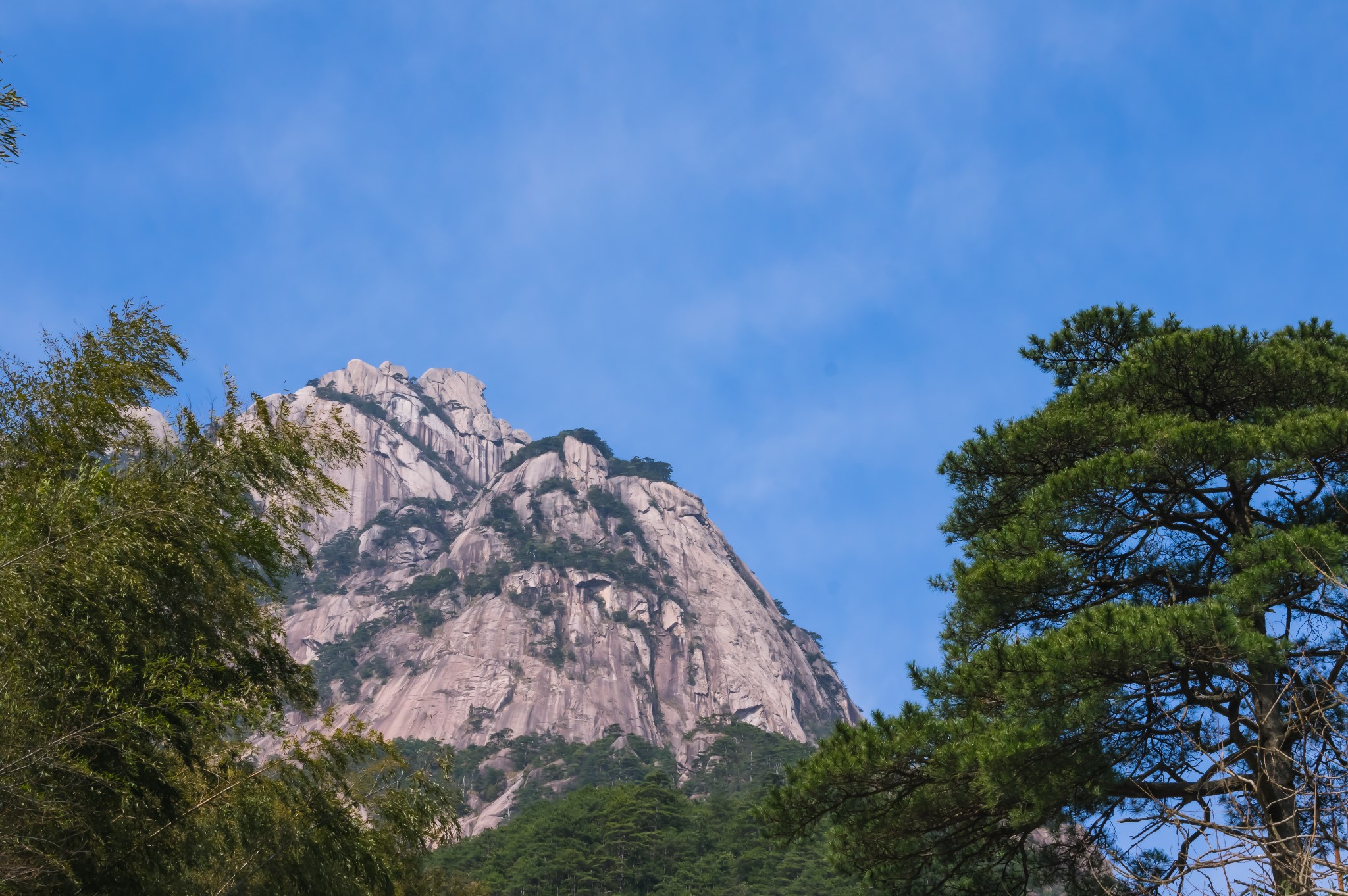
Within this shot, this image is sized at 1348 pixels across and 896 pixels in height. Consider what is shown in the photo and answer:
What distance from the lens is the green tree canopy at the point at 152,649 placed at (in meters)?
5.18

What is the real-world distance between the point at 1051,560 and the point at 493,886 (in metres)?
35.7

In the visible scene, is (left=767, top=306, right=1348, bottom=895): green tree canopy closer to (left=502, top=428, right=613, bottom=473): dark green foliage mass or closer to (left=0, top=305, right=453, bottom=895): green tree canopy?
(left=0, top=305, right=453, bottom=895): green tree canopy

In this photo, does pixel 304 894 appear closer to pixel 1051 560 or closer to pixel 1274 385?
pixel 1051 560

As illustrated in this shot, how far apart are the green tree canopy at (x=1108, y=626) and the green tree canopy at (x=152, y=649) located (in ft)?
13.4

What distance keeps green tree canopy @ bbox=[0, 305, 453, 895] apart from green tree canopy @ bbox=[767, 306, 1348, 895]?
408 cm

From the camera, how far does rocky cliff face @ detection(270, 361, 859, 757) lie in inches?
3580

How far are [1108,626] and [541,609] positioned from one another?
96.2 meters

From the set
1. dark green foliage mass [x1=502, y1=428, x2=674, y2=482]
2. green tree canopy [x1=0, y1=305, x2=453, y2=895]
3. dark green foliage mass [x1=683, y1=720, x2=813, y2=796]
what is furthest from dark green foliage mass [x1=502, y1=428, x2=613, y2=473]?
green tree canopy [x1=0, y1=305, x2=453, y2=895]

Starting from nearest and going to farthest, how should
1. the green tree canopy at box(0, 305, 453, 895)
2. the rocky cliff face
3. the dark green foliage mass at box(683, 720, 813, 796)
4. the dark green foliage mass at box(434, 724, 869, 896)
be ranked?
1. the green tree canopy at box(0, 305, 453, 895)
2. the dark green foliage mass at box(434, 724, 869, 896)
3. the dark green foliage mass at box(683, 720, 813, 796)
4. the rocky cliff face

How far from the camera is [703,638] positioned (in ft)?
332

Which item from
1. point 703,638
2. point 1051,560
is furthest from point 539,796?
point 1051,560

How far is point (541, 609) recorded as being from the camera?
99938mm

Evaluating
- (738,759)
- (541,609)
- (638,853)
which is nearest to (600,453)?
(541,609)

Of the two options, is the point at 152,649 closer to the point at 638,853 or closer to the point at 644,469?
the point at 638,853
